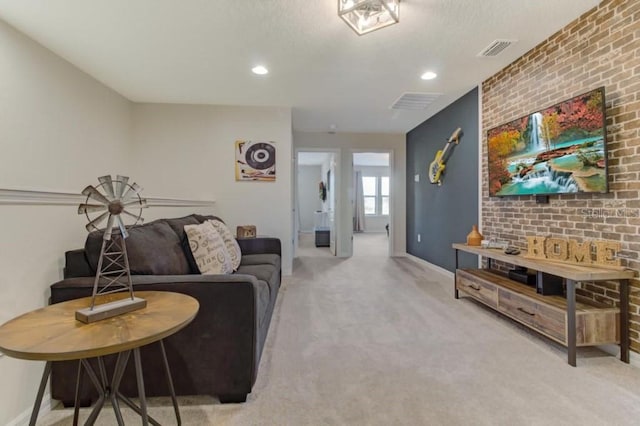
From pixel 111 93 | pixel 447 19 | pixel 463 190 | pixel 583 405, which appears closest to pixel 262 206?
pixel 111 93

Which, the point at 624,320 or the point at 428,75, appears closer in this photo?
the point at 624,320

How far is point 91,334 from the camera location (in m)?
0.97

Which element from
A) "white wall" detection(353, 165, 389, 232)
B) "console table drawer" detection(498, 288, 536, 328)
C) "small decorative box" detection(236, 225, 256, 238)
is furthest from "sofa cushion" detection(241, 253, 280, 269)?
"white wall" detection(353, 165, 389, 232)

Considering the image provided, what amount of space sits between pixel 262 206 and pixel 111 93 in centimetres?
216

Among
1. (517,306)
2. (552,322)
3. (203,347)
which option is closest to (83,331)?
(203,347)

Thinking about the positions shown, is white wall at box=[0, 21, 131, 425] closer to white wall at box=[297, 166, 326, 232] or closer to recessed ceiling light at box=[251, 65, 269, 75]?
recessed ceiling light at box=[251, 65, 269, 75]

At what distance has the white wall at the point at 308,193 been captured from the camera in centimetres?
1087

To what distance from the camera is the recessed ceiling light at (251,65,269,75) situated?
2982mm

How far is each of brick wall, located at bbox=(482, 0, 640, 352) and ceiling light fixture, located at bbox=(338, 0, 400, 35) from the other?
1.41 m

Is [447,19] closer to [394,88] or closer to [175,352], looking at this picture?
[394,88]

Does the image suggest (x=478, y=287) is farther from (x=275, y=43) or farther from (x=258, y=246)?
(x=275, y=43)

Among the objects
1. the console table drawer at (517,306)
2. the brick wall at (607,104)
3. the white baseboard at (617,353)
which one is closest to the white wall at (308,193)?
the brick wall at (607,104)

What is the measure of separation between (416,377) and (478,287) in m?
1.45

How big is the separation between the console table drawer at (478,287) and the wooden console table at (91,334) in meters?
2.46
